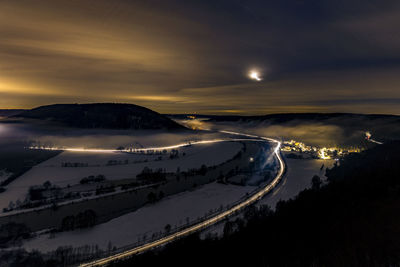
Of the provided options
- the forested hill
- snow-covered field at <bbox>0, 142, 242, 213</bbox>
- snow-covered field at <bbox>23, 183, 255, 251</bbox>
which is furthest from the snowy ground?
the forested hill

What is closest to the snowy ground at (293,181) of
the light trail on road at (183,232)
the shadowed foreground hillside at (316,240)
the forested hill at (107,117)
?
the light trail on road at (183,232)

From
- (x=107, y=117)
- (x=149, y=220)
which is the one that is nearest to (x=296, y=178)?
(x=149, y=220)

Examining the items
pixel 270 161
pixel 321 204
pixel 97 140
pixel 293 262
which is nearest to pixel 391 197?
pixel 321 204

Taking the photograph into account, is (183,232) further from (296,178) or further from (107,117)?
(107,117)

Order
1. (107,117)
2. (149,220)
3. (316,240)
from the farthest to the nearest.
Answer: (107,117), (149,220), (316,240)

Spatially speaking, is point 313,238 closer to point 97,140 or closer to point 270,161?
point 270,161

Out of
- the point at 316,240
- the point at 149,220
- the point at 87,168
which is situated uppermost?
the point at 316,240
